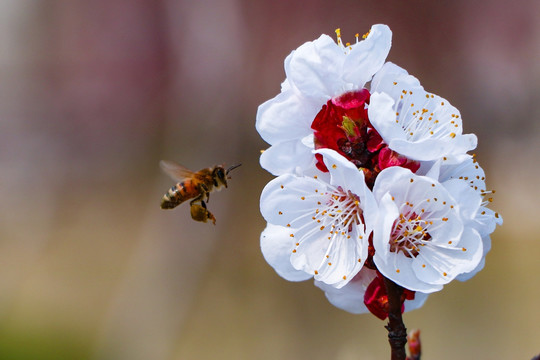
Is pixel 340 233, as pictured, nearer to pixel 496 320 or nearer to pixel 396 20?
pixel 496 320

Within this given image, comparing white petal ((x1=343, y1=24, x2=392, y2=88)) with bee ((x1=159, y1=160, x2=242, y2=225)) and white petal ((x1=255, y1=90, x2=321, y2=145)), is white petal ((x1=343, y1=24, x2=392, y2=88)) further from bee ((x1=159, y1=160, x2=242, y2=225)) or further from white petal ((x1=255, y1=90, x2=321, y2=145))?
bee ((x1=159, y1=160, x2=242, y2=225))

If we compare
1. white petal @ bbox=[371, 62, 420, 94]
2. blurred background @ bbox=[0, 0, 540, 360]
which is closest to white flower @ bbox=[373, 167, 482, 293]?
white petal @ bbox=[371, 62, 420, 94]

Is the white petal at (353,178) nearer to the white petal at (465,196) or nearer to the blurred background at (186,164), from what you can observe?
the white petal at (465,196)

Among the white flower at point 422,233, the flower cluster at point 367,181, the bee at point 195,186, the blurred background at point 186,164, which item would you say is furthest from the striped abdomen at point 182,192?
the blurred background at point 186,164

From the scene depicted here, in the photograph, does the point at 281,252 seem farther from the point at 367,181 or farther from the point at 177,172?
the point at 177,172

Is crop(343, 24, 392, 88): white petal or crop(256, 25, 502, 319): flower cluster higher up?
crop(343, 24, 392, 88): white petal

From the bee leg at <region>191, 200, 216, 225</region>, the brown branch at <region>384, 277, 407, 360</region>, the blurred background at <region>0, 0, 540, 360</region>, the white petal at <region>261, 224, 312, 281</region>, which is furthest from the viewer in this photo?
the blurred background at <region>0, 0, 540, 360</region>
